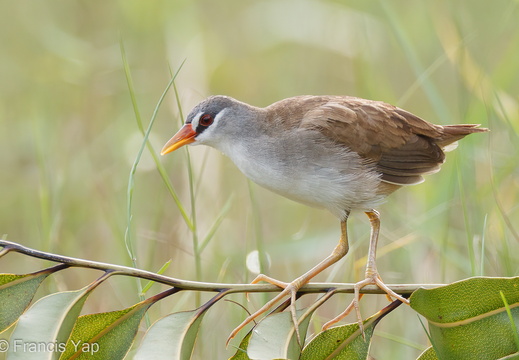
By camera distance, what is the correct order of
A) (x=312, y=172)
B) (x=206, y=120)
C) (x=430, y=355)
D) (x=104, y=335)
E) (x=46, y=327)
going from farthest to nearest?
(x=206, y=120) < (x=312, y=172) < (x=430, y=355) < (x=104, y=335) < (x=46, y=327)

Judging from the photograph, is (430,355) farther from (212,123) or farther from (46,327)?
(212,123)

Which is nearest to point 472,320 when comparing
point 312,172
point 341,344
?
point 341,344

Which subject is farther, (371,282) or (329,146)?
(329,146)

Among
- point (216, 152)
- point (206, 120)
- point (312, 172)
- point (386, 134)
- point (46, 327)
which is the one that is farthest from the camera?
point (216, 152)

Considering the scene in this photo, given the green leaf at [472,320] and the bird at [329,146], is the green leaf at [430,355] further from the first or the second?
the bird at [329,146]

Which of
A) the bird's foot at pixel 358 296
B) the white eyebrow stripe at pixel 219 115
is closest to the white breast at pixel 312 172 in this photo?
the white eyebrow stripe at pixel 219 115

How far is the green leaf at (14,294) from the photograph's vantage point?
227 cm

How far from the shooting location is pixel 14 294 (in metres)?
2.28

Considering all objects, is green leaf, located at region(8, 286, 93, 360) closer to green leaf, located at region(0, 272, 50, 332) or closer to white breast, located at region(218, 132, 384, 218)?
green leaf, located at region(0, 272, 50, 332)

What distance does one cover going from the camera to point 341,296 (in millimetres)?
4230

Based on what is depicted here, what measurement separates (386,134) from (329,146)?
290 millimetres

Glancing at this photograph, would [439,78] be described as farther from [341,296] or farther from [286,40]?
[341,296]

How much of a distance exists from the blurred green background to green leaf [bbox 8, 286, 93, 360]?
1.36 meters

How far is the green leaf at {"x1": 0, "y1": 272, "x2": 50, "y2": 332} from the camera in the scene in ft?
7.45
